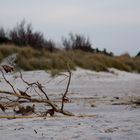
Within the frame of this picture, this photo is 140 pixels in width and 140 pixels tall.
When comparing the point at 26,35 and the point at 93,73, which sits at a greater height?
the point at 26,35

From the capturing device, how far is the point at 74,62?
62.3ft

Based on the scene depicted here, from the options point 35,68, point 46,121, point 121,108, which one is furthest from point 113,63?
point 46,121

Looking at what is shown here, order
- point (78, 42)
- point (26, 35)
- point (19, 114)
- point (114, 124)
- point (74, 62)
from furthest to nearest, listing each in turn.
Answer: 1. point (78, 42)
2. point (26, 35)
3. point (74, 62)
4. point (19, 114)
5. point (114, 124)

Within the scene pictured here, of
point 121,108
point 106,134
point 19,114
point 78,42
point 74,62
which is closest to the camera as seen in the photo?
point 106,134

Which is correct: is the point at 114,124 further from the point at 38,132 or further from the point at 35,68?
the point at 35,68

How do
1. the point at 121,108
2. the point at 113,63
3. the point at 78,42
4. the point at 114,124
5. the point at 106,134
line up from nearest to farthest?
the point at 106,134 → the point at 114,124 → the point at 121,108 → the point at 113,63 → the point at 78,42

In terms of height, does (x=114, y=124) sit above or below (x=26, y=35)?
below

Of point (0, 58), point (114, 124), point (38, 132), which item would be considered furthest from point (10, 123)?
point (0, 58)

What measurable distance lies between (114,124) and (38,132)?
0.90 meters

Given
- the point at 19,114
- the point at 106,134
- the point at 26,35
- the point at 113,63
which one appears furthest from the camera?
the point at 26,35

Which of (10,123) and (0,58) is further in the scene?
(0,58)

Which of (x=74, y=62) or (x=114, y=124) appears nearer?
(x=114, y=124)

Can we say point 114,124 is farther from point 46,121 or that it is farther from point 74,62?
point 74,62

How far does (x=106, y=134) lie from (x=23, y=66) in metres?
12.7
